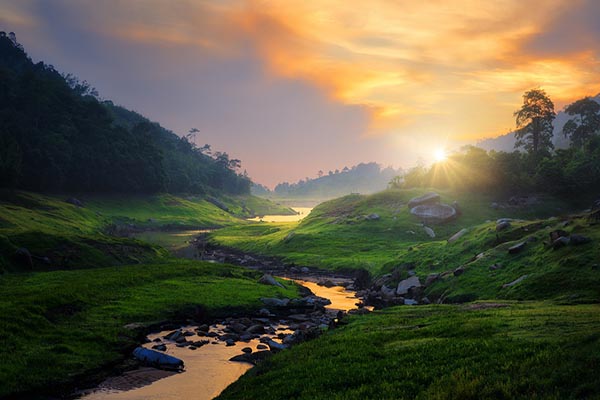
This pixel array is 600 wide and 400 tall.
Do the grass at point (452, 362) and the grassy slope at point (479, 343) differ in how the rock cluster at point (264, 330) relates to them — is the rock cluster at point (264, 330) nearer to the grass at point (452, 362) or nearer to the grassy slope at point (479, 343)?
the grassy slope at point (479, 343)

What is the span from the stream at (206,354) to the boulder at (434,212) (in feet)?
228

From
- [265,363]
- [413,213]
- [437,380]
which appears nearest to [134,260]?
[265,363]

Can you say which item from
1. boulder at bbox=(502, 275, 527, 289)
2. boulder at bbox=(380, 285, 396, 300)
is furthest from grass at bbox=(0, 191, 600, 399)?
boulder at bbox=(380, 285, 396, 300)

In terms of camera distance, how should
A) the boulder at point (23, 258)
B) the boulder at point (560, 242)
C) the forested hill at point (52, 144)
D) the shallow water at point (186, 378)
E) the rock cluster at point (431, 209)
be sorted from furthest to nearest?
the forested hill at point (52, 144) < the rock cluster at point (431, 209) < the boulder at point (23, 258) < the boulder at point (560, 242) < the shallow water at point (186, 378)

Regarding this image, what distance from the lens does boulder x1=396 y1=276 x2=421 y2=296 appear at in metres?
59.1

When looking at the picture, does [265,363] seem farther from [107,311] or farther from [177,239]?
[177,239]

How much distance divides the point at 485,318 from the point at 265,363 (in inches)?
621

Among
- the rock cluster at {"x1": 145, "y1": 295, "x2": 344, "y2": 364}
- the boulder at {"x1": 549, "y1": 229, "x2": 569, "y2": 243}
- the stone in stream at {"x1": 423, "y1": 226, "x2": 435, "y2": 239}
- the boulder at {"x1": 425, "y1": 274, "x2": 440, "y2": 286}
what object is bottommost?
the rock cluster at {"x1": 145, "y1": 295, "x2": 344, "y2": 364}

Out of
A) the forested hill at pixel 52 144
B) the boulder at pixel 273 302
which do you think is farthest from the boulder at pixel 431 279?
the forested hill at pixel 52 144

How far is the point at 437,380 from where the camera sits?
734 inches

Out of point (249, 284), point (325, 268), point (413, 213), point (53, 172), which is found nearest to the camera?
point (249, 284)

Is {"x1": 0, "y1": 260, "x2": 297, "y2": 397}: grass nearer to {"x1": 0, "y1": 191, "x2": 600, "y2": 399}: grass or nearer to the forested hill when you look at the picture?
{"x1": 0, "y1": 191, "x2": 600, "y2": 399}: grass

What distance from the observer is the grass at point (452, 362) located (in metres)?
16.3

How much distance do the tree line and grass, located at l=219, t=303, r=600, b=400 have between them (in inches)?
4092
